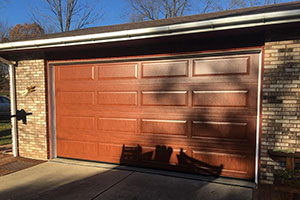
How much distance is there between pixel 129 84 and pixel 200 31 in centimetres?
187

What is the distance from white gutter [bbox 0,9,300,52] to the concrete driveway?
2.61m

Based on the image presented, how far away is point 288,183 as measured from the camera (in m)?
2.75

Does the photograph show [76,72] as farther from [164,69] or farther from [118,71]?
[164,69]

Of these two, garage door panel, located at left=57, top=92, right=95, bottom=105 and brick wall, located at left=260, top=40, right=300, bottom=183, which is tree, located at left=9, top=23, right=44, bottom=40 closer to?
garage door panel, located at left=57, top=92, right=95, bottom=105

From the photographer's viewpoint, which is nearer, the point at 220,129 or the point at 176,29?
the point at 176,29

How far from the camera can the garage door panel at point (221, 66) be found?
382 cm

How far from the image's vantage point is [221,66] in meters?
3.97

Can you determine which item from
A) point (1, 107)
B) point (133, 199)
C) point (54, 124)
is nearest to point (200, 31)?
point (133, 199)

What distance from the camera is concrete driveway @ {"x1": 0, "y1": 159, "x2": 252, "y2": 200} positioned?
341 centimetres

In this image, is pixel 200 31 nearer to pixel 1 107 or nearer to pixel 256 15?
pixel 256 15

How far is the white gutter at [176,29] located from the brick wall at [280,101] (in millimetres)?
581

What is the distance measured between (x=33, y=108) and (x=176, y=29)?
4018 mm

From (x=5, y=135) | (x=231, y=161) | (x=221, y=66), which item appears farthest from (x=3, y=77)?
(x=231, y=161)

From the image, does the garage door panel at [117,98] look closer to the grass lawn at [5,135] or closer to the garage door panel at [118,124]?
the garage door panel at [118,124]
